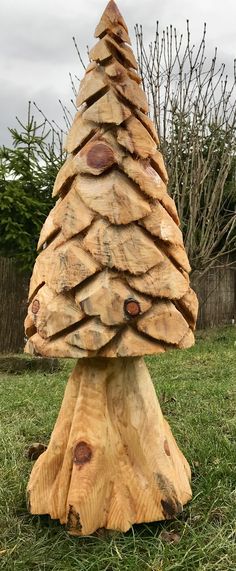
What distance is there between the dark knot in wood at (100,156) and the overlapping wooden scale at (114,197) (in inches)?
1.6

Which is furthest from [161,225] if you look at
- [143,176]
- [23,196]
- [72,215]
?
[23,196]

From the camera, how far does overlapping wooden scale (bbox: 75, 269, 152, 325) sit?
205 cm

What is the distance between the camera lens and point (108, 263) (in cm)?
210

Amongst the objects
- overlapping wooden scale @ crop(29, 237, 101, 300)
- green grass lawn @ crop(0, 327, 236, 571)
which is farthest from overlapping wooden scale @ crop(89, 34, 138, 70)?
green grass lawn @ crop(0, 327, 236, 571)

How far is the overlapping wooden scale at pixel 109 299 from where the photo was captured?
2051mm

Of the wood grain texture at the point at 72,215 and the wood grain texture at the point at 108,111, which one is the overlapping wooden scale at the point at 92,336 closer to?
the wood grain texture at the point at 72,215

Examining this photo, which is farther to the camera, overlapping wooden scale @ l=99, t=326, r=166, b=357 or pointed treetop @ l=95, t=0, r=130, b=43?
pointed treetop @ l=95, t=0, r=130, b=43

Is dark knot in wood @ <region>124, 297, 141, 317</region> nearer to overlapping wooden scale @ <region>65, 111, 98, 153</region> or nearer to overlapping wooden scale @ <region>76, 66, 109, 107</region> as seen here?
overlapping wooden scale @ <region>65, 111, 98, 153</region>

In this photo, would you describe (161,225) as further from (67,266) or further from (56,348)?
(56,348)

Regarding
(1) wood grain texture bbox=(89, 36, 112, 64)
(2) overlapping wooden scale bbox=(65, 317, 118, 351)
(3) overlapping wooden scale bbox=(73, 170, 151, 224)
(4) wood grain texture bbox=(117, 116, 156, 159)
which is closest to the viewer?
(2) overlapping wooden scale bbox=(65, 317, 118, 351)

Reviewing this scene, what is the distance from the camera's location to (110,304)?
2.06m

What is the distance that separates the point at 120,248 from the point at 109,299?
0.68 ft

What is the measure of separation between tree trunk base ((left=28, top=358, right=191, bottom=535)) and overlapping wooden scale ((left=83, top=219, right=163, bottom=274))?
0.45 metres

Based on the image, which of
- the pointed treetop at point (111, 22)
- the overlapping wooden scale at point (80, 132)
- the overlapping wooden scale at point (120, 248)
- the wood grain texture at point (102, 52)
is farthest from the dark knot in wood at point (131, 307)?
the pointed treetop at point (111, 22)
